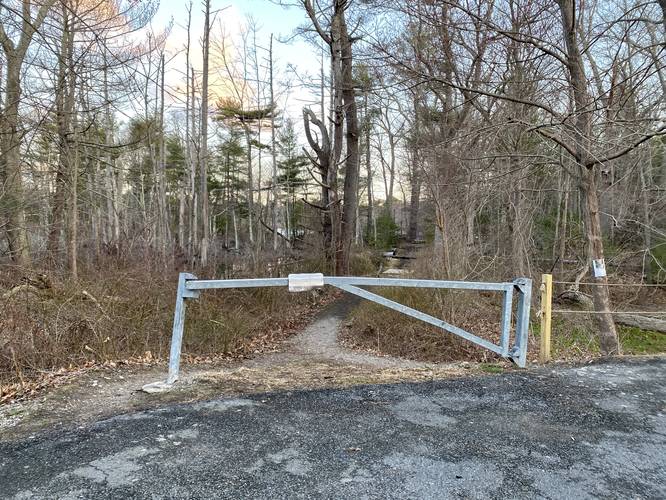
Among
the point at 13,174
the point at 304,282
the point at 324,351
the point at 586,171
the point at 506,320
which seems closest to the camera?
the point at 304,282

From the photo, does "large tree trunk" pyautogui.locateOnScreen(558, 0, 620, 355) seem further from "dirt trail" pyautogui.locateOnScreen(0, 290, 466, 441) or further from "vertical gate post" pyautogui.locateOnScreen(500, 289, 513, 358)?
"dirt trail" pyautogui.locateOnScreen(0, 290, 466, 441)

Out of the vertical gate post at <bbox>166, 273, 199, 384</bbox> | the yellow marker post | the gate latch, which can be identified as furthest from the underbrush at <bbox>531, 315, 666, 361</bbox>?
the vertical gate post at <bbox>166, 273, 199, 384</bbox>

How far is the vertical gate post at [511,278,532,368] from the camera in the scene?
4.02 meters

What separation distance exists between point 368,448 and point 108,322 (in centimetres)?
476

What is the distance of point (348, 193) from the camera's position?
50.4 feet

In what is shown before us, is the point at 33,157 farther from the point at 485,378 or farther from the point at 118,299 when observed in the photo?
the point at 485,378

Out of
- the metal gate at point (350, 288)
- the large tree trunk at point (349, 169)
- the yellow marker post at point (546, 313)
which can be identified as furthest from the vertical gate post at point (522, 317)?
the large tree trunk at point (349, 169)

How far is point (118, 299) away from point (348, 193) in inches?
384

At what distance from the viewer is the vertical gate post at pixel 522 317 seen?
4.02 meters

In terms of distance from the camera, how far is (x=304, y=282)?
3.70 metres

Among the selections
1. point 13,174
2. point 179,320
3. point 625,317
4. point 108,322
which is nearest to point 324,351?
point 108,322

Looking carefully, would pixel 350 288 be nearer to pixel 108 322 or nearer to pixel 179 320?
pixel 179 320

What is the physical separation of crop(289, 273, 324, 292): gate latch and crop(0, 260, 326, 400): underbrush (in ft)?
8.75

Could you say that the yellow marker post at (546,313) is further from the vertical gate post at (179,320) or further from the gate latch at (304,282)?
the vertical gate post at (179,320)
